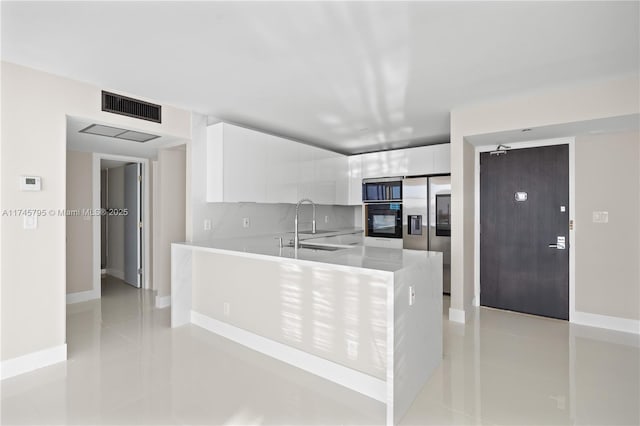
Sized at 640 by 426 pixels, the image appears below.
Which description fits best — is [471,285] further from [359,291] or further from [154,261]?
[154,261]

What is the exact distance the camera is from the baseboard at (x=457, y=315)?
359 centimetres

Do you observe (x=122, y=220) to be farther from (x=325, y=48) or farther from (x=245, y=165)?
(x=325, y=48)

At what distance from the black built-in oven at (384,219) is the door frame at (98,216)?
347cm

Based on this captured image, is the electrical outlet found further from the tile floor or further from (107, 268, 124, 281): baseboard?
(107, 268, 124, 281): baseboard

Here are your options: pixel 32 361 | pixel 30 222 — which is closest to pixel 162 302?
pixel 32 361

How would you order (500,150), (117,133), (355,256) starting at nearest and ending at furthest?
1. (355,256)
2. (117,133)
3. (500,150)

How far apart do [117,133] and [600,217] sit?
5.25 metres

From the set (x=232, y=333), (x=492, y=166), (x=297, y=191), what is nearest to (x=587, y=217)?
(x=492, y=166)

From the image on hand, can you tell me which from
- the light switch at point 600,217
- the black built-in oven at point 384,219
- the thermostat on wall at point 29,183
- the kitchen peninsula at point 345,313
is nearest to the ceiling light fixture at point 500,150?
the light switch at point 600,217

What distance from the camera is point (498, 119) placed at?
10.9 ft

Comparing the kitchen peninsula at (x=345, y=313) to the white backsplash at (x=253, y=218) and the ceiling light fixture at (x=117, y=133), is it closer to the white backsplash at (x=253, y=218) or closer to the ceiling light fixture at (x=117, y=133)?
the white backsplash at (x=253, y=218)

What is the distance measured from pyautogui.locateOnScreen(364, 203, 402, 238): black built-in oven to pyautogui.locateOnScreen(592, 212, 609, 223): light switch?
7.40 feet

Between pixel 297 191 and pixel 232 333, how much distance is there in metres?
2.10

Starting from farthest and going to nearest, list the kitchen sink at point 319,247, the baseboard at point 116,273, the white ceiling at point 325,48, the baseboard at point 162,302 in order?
1. the baseboard at point 116,273
2. the baseboard at point 162,302
3. the kitchen sink at point 319,247
4. the white ceiling at point 325,48
